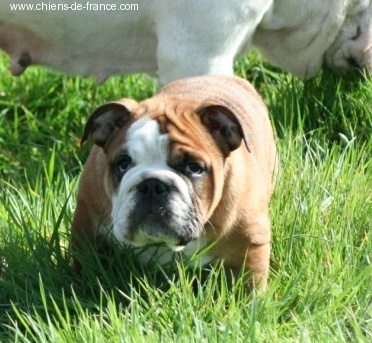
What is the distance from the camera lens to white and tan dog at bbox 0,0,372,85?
4555 millimetres

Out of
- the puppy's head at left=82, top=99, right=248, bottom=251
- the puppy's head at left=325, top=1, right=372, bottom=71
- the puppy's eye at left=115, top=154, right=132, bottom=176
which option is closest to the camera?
the puppy's head at left=82, top=99, right=248, bottom=251

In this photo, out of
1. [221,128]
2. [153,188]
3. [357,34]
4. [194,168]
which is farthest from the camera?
[357,34]

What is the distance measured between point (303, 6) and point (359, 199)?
4.01 feet

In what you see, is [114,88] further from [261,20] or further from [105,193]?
[105,193]

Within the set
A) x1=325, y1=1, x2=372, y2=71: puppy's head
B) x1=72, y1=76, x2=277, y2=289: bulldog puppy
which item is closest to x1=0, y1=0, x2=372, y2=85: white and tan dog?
x1=325, y1=1, x2=372, y2=71: puppy's head

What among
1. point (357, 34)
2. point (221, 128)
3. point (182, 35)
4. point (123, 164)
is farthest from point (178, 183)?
point (357, 34)

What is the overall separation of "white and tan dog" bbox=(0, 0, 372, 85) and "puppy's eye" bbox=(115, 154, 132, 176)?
132 centimetres

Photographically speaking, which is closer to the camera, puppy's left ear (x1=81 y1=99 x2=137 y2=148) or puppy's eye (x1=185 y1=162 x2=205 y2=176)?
puppy's eye (x1=185 y1=162 x2=205 y2=176)

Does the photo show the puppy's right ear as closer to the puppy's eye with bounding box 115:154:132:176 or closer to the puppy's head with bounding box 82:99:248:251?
the puppy's head with bounding box 82:99:248:251

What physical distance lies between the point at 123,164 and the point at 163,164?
146 millimetres

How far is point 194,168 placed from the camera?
3316 millimetres

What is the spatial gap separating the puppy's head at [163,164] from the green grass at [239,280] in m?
0.21

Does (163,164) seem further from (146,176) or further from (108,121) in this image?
(108,121)

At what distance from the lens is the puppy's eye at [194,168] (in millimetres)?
3299
